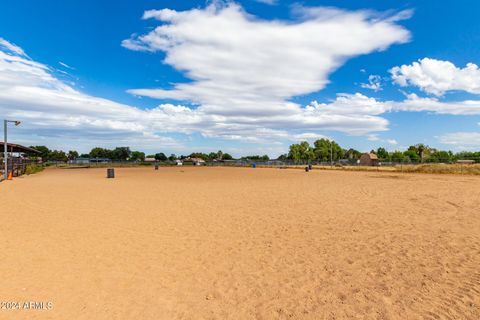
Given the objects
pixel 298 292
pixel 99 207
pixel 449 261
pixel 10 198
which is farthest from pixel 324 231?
pixel 10 198

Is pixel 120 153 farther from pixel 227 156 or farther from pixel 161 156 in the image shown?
pixel 227 156

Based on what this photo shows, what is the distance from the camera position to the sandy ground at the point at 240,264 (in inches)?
174

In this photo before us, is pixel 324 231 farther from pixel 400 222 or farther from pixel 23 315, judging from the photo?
pixel 23 315

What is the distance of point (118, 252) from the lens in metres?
6.88

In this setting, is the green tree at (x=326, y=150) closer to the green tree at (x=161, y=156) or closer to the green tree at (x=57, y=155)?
the green tree at (x=161, y=156)

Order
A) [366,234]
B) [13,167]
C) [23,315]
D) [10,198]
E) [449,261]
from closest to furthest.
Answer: [23,315] → [449,261] → [366,234] → [10,198] → [13,167]

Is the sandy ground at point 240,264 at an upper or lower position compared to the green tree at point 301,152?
lower

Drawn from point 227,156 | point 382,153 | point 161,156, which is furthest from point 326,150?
point 161,156

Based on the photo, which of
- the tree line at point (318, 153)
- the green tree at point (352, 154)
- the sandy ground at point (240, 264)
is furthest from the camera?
the green tree at point (352, 154)

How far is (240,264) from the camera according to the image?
6191 millimetres

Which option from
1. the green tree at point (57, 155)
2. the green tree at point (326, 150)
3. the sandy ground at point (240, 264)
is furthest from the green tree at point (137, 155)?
the sandy ground at point (240, 264)

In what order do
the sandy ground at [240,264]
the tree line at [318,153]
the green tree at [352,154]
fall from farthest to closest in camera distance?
the green tree at [352,154] < the tree line at [318,153] < the sandy ground at [240,264]

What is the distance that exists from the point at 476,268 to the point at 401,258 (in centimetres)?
130

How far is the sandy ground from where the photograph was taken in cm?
441
